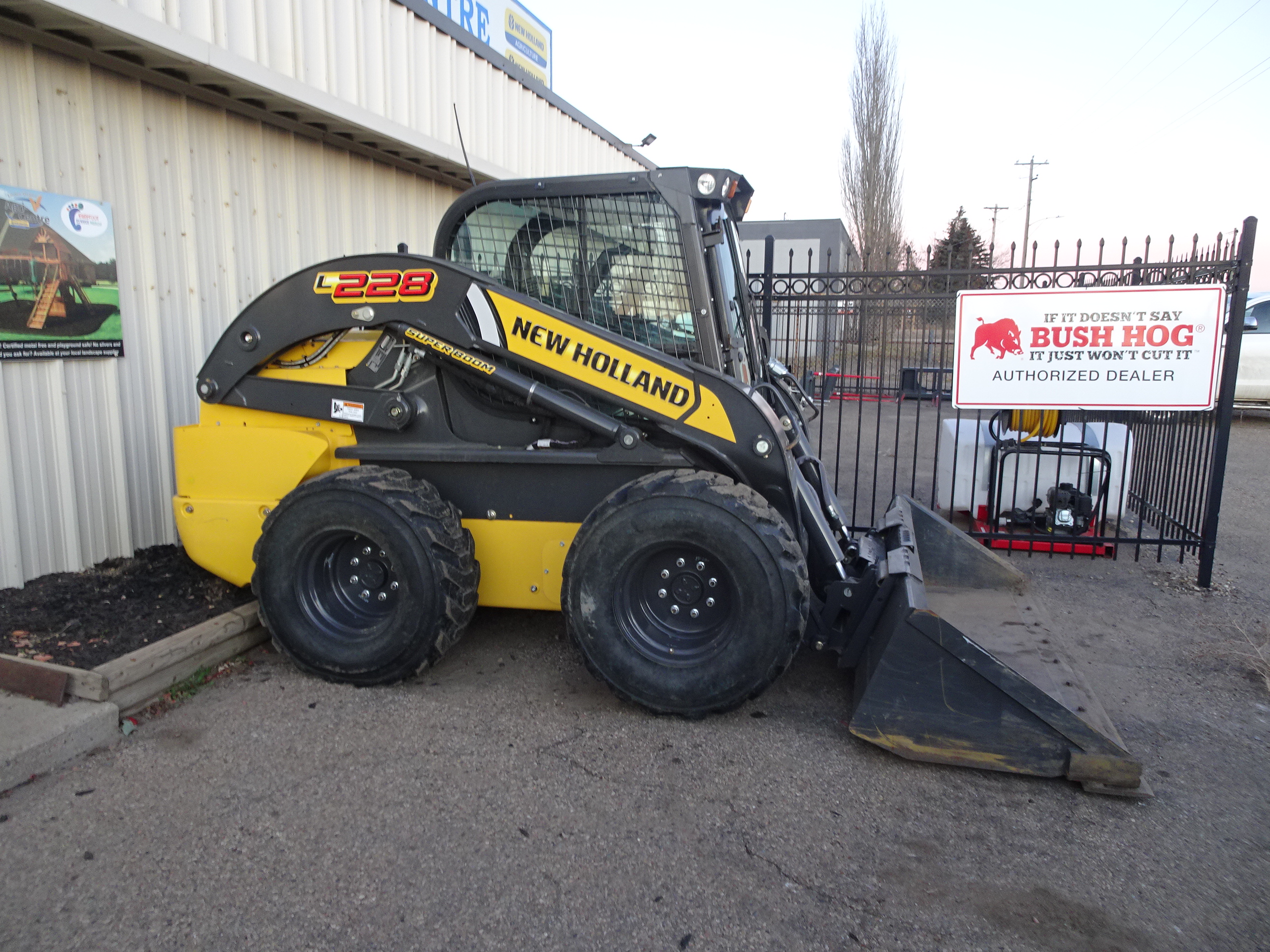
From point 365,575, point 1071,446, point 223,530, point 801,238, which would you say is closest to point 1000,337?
point 1071,446

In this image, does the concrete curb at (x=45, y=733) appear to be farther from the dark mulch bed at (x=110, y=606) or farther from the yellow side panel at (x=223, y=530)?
the yellow side panel at (x=223, y=530)

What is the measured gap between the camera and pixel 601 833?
9.60ft

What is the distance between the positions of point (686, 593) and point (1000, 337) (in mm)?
3501

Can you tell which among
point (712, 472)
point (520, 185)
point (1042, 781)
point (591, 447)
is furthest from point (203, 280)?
point (1042, 781)

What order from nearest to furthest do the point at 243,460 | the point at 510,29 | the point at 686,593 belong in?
1. the point at 686,593
2. the point at 243,460
3. the point at 510,29

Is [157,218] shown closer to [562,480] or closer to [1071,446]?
[562,480]

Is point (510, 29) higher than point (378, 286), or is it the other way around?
point (510, 29)

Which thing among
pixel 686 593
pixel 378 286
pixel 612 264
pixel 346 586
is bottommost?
pixel 346 586

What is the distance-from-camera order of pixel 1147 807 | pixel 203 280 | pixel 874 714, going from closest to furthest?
pixel 1147 807, pixel 874 714, pixel 203 280

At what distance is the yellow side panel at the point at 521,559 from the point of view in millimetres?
4152

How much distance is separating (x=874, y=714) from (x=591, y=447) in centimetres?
177

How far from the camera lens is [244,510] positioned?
172 inches

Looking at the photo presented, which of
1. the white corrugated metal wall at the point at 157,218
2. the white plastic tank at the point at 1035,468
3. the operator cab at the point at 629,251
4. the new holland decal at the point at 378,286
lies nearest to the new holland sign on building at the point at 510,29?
the white corrugated metal wall at the point at 157,218

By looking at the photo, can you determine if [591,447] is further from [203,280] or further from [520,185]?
[203,280]
